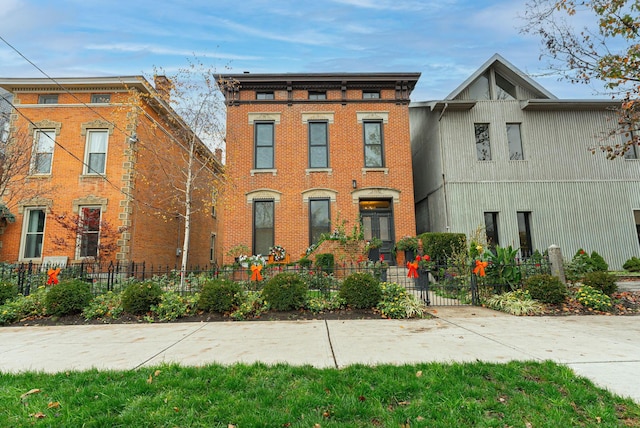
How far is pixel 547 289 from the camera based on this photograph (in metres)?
7.42

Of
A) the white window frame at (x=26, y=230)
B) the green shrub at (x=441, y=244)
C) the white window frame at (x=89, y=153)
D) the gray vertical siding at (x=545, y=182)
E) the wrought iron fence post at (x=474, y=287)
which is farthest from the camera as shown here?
the gray vertical siding at (x=545, y=182)

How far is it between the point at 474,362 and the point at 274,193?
11923 millimetres

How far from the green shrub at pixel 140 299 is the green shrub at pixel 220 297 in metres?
1.03

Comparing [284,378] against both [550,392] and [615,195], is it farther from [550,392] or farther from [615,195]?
[615,195]

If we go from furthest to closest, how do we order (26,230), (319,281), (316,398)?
Result: 1. (26,230)
2. (319,281)
3. (316,398)

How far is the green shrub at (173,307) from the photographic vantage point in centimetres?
690

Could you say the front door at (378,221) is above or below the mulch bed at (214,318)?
above

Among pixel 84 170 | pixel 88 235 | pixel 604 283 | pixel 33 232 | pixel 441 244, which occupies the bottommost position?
pixel 604 283

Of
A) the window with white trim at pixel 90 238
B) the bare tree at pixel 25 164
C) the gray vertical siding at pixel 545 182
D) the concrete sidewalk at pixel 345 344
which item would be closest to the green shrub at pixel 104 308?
the concrete sidewalk at pixel 345 344

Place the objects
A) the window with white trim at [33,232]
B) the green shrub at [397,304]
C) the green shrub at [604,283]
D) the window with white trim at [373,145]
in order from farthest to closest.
→ the window with white trim at [373,145], the window with white trim at [33,232], the green shrub at [604,283], the green shrub at [397,304]

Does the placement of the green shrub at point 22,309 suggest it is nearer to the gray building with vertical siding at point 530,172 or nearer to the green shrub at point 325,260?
the green shrub at point 325,260

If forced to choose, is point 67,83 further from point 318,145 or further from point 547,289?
point 547,289

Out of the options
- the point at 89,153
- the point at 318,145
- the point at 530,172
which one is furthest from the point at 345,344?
the point at 89,153

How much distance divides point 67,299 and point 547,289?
34.7 feet
